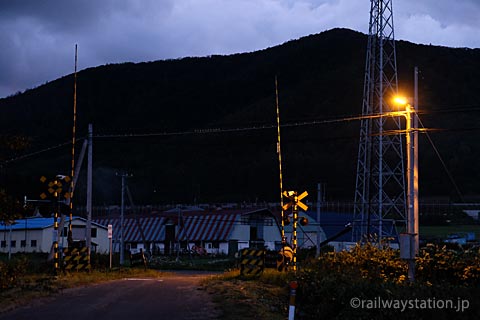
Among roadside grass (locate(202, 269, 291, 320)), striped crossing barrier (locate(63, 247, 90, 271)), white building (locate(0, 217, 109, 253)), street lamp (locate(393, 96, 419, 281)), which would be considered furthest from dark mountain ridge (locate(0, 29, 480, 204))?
roadside grass (locate(202, 269, 291, 320))

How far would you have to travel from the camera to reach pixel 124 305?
19.9 metres

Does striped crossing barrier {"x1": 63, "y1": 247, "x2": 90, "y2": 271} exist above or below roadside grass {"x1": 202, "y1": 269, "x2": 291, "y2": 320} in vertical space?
above

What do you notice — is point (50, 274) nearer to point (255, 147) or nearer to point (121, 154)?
point (255, 147)

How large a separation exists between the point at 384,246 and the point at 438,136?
375 feet

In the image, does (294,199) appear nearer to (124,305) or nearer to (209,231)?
(124,305)

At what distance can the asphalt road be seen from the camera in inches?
700

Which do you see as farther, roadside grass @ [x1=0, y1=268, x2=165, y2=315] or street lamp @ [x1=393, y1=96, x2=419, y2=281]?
street lamp @ [x1=393, y1=96, x2=419, y2=281]

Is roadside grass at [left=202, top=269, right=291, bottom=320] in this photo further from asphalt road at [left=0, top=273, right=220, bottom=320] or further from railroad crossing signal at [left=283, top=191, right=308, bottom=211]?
railroad crossing signal at [left=283, top=191, right=308, bottom=211]

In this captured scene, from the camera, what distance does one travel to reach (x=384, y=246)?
87.8 ft

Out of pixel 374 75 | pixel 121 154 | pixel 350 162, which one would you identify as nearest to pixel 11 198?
pixel 374 75

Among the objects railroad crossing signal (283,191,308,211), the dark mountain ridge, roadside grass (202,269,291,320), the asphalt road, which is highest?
the dark mountain ridge

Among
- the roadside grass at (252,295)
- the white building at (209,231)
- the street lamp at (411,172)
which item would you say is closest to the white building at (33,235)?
the white building at (209,231)
